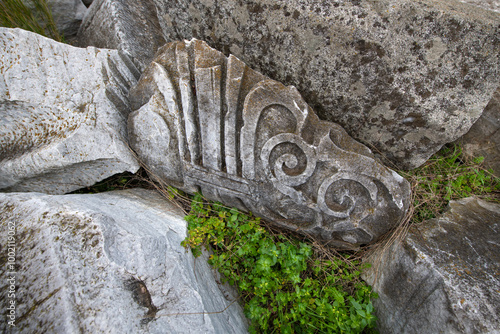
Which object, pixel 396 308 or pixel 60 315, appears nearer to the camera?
pixel 60 315

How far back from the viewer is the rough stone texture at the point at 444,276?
1477mm

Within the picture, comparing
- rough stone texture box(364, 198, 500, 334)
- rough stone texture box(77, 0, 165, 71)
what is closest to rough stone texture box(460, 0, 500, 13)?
rough stone texture box(364, 198, 500, 334)

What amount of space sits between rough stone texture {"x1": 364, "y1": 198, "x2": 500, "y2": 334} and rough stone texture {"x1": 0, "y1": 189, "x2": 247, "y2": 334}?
3.14 feet

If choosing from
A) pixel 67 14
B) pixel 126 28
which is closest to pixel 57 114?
pixel 126 28

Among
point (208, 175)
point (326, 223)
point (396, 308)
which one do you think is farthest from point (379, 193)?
point (208, 175)

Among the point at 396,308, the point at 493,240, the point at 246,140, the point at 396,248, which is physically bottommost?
the point at 396,308

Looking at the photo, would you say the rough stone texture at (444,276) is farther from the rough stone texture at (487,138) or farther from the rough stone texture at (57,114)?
the rough stone texture at (57,114)

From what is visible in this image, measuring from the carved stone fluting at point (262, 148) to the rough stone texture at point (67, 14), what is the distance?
2.21 meters

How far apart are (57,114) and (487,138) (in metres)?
3.12

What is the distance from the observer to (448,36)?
1.54 meters

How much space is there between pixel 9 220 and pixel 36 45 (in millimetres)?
1167

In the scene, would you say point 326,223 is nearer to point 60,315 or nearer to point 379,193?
point 379,193

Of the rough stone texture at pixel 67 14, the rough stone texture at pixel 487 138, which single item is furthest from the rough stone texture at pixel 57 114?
the rough stone texture at pixel 487 138

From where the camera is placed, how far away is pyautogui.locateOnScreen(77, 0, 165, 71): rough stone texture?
252 cm
